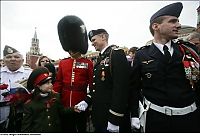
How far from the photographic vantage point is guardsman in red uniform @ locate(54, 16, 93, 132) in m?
3.44

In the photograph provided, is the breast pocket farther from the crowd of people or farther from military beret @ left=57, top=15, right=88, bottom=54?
military beret @ left=57, top=15, right=88, bottom=54

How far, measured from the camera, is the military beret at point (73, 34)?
12.5 ft

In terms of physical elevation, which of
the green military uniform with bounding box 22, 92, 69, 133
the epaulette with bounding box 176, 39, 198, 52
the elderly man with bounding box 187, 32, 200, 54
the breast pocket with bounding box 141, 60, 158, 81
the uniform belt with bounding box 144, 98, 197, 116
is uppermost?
the elderly man with bounding box 187, 32, 200, 54

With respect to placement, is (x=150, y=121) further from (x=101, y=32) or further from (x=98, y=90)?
(x=101, y=32)

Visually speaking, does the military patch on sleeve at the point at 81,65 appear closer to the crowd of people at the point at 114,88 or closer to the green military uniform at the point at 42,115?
the crowd of people at the point at 114,88

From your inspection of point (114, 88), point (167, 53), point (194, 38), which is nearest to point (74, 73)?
point (114, 88)

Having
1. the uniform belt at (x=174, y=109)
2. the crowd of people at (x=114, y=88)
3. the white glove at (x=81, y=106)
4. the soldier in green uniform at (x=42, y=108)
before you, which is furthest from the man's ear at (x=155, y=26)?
the soldier in green uniform at (x=42, y=108)

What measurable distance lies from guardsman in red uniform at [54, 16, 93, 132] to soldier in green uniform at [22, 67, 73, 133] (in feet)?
0.59

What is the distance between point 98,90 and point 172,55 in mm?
1071

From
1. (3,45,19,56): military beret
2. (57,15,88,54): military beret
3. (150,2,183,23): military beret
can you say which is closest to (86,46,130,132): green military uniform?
(150,2,183,23): military beret

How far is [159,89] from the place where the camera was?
244 centimetres

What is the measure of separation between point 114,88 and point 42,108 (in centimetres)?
110

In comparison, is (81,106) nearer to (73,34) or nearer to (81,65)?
(81,65)

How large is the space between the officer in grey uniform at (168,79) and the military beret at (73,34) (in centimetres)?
141
